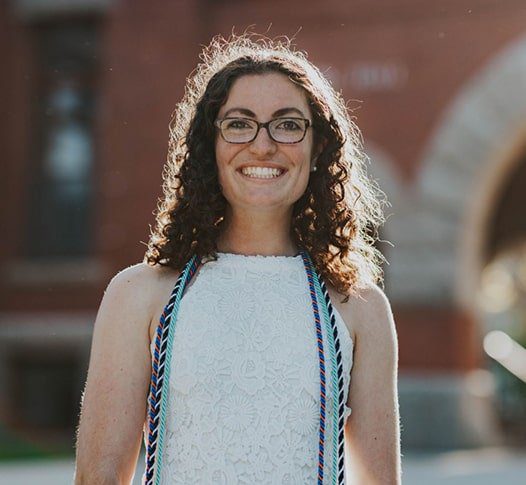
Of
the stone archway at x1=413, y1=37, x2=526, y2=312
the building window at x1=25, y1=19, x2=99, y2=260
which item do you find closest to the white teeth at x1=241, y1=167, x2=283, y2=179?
the stone archway at x1=413, y1=37, x2=526, y2=312

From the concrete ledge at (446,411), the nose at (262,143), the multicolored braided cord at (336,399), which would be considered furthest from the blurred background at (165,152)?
the nose at (262,143)

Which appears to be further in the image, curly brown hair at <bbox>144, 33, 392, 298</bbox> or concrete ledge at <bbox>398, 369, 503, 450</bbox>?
concrete ledge at <bbox>398, 369, 503, 450</bbox>

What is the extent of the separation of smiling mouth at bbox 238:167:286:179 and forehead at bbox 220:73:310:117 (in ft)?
0.40

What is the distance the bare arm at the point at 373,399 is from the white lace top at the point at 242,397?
57 mm

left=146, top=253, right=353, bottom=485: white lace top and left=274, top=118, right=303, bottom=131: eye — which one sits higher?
left=274, top=118, right=303, bottom=131: eye

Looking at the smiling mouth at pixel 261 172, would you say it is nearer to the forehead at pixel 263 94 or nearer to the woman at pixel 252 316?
the woman at pixel 252 316

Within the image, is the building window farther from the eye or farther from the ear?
the eye

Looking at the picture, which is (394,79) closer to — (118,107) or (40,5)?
(118,107)

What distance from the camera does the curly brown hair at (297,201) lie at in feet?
8.47

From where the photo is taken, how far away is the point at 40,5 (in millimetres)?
14461

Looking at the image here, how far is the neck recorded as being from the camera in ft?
8.63

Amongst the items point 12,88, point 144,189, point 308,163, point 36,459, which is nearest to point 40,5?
point 12,88

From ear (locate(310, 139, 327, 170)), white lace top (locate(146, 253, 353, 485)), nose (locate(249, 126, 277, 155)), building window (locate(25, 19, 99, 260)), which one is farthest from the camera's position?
building window (locate(25, 19, 99, 260))

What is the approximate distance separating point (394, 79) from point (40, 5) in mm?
4556
